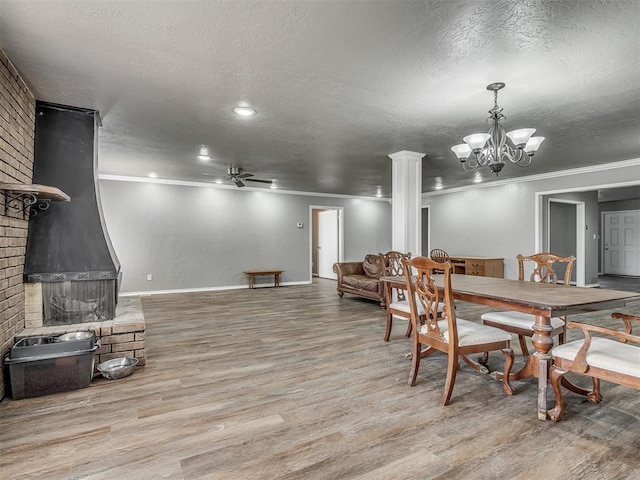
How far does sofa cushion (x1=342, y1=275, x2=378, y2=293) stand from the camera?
5875 millimetres

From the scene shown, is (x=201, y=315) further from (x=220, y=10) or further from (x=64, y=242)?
(x=220, y=10)

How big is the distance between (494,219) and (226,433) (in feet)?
24.7

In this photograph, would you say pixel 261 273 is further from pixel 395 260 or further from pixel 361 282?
pixel 395 260

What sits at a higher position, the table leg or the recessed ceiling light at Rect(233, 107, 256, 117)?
the recessed ceiling light at Rect(233, 107, 256, 117)

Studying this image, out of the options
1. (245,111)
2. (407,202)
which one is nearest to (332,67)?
(245,111)

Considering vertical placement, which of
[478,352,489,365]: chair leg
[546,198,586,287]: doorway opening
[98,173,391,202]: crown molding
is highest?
[98,173,391,202]: crown molding

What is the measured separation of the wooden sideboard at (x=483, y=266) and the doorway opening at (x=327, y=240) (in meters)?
3.15

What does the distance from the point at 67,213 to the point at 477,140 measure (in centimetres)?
378

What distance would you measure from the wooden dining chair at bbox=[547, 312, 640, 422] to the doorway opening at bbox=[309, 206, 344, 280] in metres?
7.14

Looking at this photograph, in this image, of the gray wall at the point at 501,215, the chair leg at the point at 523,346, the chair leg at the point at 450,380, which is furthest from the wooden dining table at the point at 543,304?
the gray wall at the point at 501,215

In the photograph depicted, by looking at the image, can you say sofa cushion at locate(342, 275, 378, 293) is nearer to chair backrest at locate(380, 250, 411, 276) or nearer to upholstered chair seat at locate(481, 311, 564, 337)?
chair backrest at locate(380, 250, 411, 276)

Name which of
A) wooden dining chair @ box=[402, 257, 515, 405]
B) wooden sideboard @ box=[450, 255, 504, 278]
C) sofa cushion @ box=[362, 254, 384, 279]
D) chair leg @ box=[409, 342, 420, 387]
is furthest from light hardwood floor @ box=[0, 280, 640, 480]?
wooden sideboard @ box=[450, 255, 504, 278]

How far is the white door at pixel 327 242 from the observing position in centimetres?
967

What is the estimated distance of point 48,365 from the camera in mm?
2510
